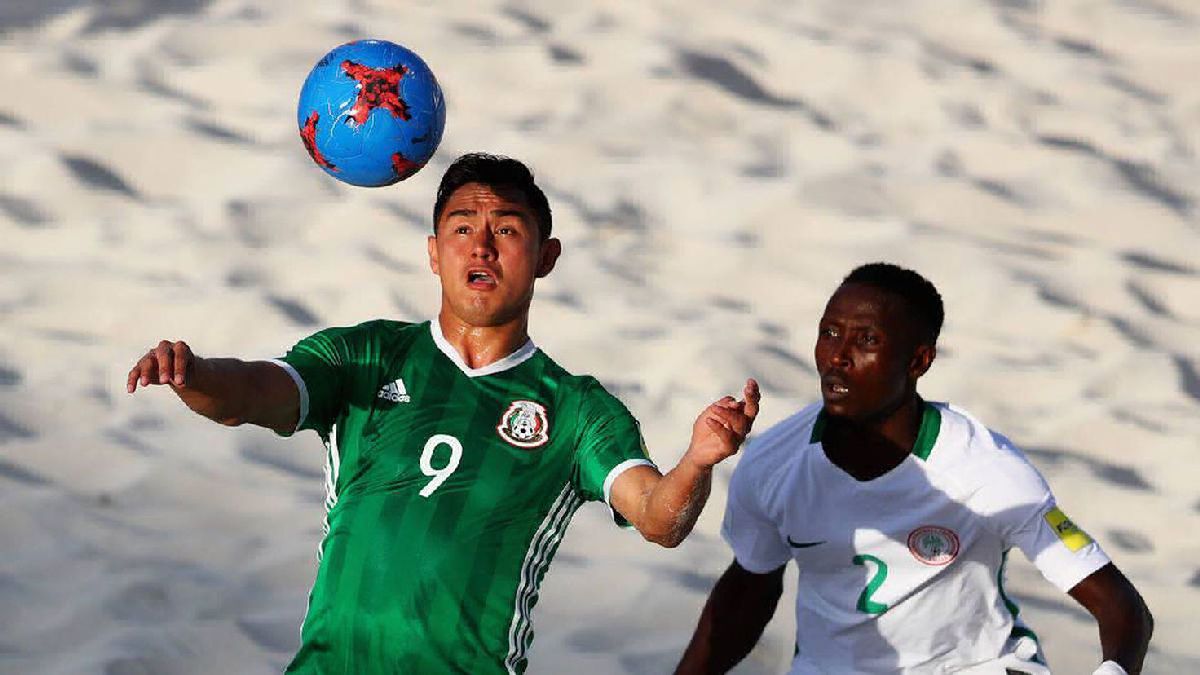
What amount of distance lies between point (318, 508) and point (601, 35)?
393cm

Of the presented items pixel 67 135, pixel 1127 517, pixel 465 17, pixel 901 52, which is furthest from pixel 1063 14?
pixel 67 135

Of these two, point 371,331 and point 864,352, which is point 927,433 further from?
point 371,331

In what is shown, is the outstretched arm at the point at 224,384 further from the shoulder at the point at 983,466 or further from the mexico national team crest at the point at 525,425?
the shoulder at the point at 983,466

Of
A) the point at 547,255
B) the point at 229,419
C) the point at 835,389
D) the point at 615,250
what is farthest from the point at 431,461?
the point at 615,250

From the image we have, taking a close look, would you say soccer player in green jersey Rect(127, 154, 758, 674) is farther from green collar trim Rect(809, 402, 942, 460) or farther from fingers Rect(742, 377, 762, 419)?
green collar trim Rect(809, 402, 942, 460)

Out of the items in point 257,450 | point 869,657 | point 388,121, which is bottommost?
point 257,450

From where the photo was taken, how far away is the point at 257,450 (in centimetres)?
675

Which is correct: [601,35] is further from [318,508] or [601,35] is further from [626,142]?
[318,508]

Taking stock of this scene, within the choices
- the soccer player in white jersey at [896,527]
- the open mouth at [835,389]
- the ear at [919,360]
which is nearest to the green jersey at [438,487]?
the open mouth at [835,389]

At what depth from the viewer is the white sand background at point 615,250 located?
595 centimetres

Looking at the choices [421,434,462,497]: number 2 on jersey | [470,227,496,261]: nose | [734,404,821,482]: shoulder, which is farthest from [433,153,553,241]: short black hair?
[734,404,821,482]: shoulder

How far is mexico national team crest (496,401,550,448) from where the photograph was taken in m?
3.86

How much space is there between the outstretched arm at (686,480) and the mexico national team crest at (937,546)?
0.99 meters

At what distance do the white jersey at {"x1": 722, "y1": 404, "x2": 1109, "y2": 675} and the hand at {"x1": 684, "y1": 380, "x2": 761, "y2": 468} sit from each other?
120cm
